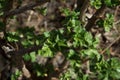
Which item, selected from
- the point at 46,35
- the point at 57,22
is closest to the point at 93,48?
the point at 46,35

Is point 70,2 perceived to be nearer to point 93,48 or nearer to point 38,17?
point 38,17

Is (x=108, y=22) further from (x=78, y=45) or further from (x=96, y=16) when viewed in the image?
(x=78, y=45)

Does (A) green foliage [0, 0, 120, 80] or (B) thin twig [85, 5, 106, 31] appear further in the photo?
(B) thin twig [85, 5, 106, 31]

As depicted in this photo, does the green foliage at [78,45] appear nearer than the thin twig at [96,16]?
Yes

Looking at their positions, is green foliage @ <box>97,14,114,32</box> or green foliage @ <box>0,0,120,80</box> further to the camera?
green foliage @ <box>97,14,114,32</box>

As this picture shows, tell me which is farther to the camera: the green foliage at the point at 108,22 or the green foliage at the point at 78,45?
the green foliage at the point at 108,22

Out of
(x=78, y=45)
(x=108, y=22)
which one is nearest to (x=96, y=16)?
(x=108, y=22)

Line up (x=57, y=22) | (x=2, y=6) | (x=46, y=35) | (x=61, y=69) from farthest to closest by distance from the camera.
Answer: (x=57, y=22) < (x=61, y=69) < (x=2, y=6) < (x=46, y=35)

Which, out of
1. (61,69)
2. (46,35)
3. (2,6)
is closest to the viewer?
(46,35)

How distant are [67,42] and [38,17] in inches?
56.5

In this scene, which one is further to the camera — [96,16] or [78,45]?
[96,16]

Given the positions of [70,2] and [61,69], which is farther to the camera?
[70,2]

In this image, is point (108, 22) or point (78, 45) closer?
point (78, 45)

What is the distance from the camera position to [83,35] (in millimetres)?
1443
